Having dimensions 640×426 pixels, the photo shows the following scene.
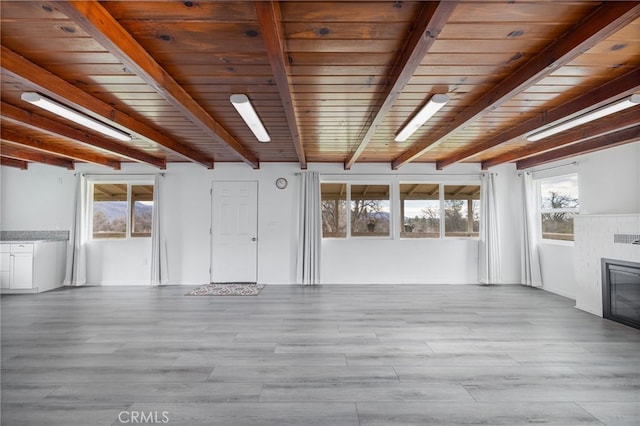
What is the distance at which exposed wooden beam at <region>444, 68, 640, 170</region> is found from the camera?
2.33m

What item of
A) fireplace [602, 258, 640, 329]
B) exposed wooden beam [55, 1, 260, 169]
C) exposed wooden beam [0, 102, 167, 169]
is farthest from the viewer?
fireplace [602, 258, 640, 329]

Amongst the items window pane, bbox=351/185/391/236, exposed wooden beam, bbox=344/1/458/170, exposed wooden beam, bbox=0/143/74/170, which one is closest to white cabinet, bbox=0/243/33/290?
exposed wooden beam, bbox=0/143/74/170

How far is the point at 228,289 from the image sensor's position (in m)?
5.32

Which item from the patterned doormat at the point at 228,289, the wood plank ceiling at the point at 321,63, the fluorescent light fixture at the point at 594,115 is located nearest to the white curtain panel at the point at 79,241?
the wood plank ceiling at the point at 321,63

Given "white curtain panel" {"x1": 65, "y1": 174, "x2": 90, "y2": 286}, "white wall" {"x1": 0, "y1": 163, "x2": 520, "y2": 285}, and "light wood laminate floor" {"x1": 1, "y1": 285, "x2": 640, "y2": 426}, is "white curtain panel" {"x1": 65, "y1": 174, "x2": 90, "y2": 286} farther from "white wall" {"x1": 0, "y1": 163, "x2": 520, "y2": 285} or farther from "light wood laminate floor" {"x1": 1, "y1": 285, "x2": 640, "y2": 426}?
"light wood laminate floor" {"x1": 1, "y1": 285, "x2": 640, "y2": 426}

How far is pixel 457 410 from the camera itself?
197cm

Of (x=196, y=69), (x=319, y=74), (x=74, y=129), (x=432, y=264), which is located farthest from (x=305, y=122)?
(x=432, y=264)

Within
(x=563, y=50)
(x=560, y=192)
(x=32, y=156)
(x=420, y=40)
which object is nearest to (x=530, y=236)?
(x=560, y=192)

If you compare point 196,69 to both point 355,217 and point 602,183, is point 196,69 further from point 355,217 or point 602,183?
point 602,183

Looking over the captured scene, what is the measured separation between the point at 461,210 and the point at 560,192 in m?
1.61

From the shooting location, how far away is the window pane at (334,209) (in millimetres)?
6000

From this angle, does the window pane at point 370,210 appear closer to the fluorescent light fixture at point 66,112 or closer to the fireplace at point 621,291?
the fireplace at point 621,291

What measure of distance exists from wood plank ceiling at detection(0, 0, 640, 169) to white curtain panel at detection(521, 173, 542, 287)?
1.90 meters

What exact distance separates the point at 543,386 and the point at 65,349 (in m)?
4.22
